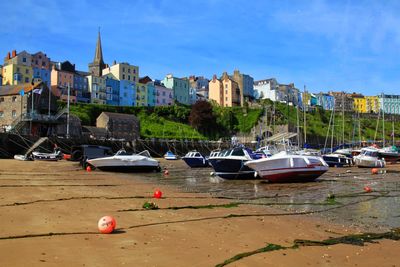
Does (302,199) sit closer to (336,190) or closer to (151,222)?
(336,190)

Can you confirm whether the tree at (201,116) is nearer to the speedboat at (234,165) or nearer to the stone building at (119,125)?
the stone building at (119,125)

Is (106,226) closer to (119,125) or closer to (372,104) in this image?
(119,125)

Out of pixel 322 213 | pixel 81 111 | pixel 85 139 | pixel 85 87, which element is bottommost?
pixel 322 213

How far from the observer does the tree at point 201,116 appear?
10026 cm

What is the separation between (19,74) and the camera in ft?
316

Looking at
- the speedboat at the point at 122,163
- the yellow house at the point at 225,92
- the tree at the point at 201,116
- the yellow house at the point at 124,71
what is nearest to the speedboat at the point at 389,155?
the speedboat at the point at 122,163

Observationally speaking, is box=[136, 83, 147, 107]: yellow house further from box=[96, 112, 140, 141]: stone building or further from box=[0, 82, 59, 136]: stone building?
box=[0, 82, 59, 136]: stone building

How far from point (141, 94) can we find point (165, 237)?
108831 millimetres

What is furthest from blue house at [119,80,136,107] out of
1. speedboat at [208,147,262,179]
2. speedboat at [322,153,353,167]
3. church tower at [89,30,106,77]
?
speedboat at [208,147,262,179]

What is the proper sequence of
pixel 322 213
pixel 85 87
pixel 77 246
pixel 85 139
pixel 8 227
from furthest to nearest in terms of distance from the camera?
pixel 85 87, pixel 85 139, pixel 322 213, pixel 8 227, pixel 77 246

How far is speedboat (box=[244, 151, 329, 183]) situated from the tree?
244 feet

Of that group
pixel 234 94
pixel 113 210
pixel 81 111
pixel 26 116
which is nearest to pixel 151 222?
pixel 113 210

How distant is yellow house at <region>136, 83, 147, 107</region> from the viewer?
115 meters

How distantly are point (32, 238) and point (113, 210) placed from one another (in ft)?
14.4
